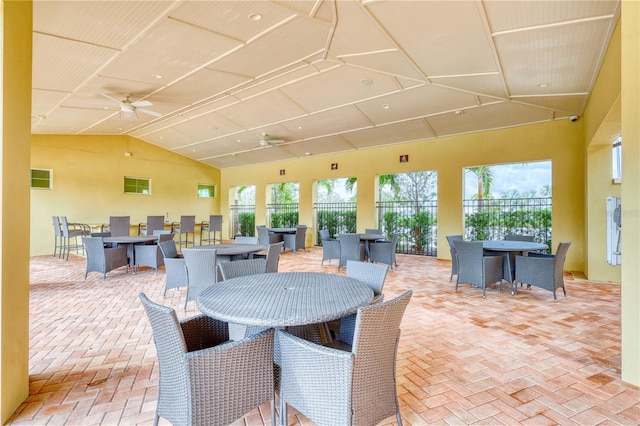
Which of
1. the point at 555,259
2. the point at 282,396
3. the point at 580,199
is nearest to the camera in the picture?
the point at 282,396

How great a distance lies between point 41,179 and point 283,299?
10569mm

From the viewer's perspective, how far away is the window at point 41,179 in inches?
345

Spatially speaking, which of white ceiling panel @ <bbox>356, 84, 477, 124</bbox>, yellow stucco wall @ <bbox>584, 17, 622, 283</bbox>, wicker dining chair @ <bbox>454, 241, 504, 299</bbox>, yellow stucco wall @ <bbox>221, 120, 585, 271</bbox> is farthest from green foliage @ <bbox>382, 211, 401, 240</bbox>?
wicker dining chair @ <bbox>454, 241, 504, 299</bbox>

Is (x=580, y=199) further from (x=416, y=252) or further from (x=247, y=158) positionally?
(x=247, y=158)

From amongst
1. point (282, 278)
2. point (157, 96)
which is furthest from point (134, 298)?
point (157, 96)

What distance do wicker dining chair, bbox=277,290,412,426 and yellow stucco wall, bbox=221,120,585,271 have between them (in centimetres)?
662

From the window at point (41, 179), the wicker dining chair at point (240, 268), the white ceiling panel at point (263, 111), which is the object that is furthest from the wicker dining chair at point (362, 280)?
the window at point (41, 179)

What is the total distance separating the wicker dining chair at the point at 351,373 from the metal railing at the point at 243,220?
11.7 m

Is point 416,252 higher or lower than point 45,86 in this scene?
lower

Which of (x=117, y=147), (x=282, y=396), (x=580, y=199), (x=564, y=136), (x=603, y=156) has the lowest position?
(x=282, y=396)

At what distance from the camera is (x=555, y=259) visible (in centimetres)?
409

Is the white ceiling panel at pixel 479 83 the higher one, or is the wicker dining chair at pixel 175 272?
the white ceiling panel at pixel 479 83

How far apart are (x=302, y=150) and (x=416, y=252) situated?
15.6 ft

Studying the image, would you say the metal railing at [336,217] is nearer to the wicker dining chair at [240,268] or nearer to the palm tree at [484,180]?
the palm tree at [484,180]
